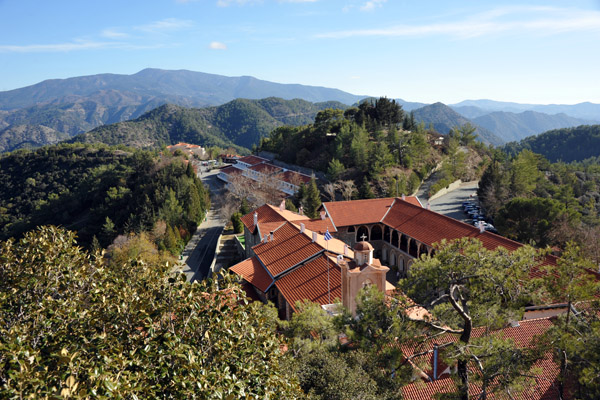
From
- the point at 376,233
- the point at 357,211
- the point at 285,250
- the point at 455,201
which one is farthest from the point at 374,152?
the point at 285,250

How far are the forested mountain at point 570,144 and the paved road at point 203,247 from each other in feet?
355

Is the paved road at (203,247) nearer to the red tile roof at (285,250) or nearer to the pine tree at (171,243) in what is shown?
the pine tree at (171,243)

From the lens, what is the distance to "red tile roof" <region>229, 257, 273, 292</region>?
22281 millimetres

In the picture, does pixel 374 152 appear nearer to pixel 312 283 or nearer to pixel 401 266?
pixel 401 266

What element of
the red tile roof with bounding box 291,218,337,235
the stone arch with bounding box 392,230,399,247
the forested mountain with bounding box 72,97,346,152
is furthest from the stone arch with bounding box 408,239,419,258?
the forested mountain with bounding box 72,97,346,152

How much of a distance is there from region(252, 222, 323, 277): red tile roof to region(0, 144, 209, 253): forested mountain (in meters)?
15.2

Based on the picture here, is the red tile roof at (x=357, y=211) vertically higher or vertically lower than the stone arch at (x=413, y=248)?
higher

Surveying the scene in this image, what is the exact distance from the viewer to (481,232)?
23828 mm

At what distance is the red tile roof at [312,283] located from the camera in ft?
61.4

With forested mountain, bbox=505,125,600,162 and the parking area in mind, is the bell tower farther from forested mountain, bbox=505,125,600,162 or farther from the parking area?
forested mountain, bbox=505,125,600,162

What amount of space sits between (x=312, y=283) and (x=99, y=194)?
2359 inches

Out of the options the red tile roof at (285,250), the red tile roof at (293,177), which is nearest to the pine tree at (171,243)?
the red tile roof at (285,250)

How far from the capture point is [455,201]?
1901 inches

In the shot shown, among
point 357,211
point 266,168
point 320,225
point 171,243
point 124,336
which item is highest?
point 124,336
